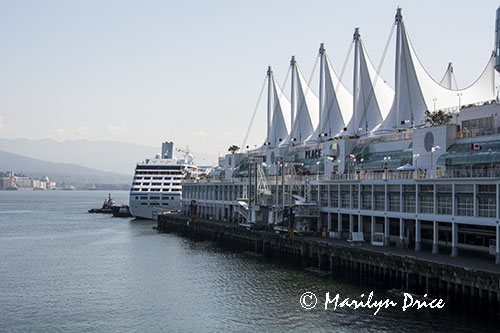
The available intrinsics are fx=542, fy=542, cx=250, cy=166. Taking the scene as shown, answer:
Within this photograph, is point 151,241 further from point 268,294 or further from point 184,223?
point 268,294

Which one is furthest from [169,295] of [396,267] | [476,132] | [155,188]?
[155,188]

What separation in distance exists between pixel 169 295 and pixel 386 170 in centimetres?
2267

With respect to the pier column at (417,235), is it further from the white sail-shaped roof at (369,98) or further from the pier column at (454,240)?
the white sail-shaped roof at (369,98)

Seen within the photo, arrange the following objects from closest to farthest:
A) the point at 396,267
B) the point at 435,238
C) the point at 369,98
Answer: the point at 396,267
the point at 435,238
the point at 369,98

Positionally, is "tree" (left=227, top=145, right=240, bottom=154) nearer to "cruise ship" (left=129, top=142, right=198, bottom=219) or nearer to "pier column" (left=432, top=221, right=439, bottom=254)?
"cruise ship" (left=129, top=142, right=198, bottom=219)

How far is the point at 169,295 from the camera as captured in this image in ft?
126

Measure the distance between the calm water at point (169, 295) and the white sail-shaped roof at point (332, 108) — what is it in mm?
34045

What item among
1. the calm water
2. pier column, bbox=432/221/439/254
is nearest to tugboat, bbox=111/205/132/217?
the calm water

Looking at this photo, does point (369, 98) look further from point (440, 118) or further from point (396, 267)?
point (396, 267)

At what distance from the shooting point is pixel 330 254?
149ft

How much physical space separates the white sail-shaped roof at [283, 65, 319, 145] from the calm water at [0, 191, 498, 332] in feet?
126

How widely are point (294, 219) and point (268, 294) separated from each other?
1878 cm

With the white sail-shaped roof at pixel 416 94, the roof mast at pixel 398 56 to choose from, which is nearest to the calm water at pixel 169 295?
the roof mast at pixel 398 56

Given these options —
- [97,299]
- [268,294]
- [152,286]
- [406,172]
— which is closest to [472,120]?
[406,172]
